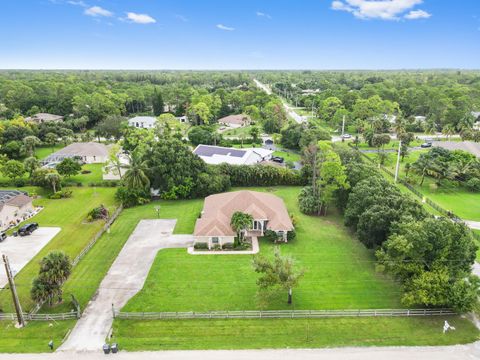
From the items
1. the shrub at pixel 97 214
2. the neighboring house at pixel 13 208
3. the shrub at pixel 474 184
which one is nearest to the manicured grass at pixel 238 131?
the shrub at pixel 474 184

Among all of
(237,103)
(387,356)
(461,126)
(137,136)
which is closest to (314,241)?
(387,356)

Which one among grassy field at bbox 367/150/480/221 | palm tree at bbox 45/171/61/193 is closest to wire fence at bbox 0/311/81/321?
palm tree at bbox 45/171/61/193

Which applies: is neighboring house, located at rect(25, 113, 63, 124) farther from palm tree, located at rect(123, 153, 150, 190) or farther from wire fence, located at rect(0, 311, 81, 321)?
Answer: wire fence, located at rect(0, 311, 81, 321)

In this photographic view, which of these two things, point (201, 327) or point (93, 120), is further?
point (93, 120)

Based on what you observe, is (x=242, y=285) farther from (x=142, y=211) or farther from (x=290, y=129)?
(x=290, y=129)

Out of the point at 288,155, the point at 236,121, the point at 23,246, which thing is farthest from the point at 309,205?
the point at 236,121

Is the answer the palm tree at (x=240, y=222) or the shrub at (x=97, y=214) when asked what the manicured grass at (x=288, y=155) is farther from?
the shrub at (x=97, y=214)
